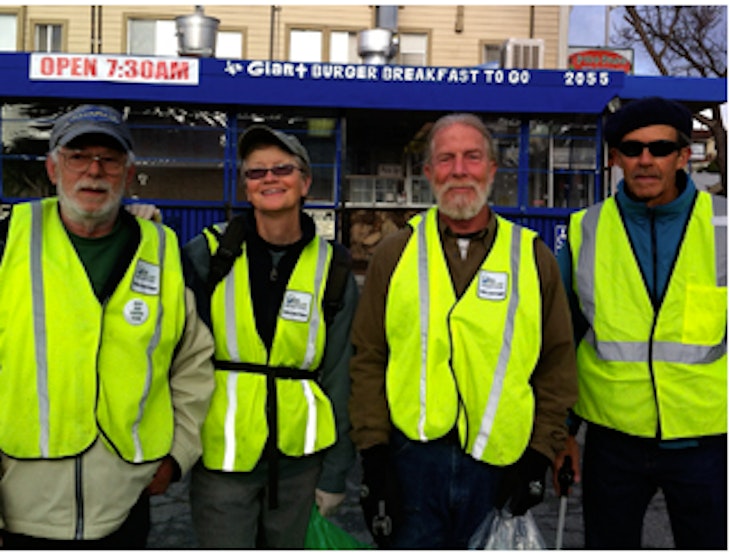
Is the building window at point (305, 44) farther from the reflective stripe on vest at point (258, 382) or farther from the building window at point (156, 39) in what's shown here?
the reflective stripe on vest at point (258, 382)

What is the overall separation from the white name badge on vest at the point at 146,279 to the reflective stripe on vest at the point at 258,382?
241 mm

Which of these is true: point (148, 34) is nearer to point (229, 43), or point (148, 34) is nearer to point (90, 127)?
point (229, 43)

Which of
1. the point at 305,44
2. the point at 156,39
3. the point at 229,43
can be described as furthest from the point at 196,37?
the point at 305,44

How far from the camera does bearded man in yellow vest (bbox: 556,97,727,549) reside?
2.69 metres

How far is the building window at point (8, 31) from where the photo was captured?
1958cm

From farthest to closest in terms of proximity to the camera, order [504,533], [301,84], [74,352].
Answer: [301,84]
[504,533]
[74,352]

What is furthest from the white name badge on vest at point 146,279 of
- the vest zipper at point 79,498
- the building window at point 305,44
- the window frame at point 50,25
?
the window frame at point 50,25

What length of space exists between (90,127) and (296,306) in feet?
3.04

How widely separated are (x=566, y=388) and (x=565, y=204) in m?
13.1

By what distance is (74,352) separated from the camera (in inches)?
88.3

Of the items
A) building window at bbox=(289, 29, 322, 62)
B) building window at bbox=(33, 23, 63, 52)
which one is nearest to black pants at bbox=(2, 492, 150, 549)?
building window at bbox=(289, 29, 322, 62)

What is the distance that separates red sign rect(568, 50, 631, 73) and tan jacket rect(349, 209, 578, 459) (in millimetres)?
18248

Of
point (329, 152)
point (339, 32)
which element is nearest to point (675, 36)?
point (339, 32)

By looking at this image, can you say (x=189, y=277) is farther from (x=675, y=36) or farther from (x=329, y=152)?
(x=675, y=36)
